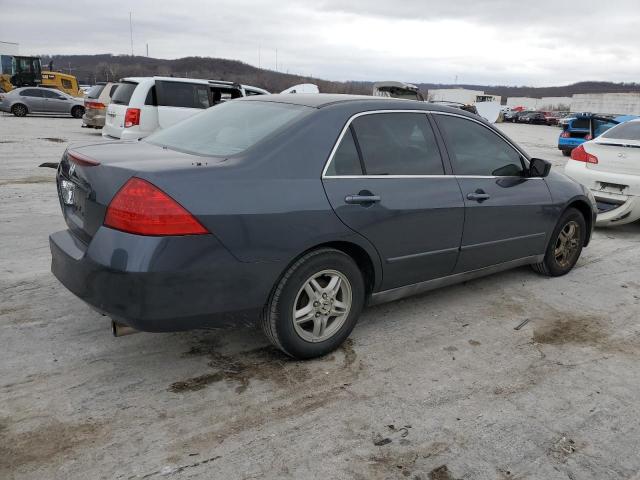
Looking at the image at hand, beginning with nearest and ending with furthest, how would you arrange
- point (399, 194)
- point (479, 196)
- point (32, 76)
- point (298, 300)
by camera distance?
1. point (298, 300)
2. point (399, 194)
3. point (479, 196)
4. point (32, 76)

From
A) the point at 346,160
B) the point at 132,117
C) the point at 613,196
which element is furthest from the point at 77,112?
the point at 346,160

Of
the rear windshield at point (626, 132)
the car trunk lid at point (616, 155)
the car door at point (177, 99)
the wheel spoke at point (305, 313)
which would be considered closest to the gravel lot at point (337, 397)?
the wheel spoke at point (305, 313)

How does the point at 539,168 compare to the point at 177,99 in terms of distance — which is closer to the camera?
the point at 539,168

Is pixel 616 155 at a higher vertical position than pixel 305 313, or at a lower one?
higher

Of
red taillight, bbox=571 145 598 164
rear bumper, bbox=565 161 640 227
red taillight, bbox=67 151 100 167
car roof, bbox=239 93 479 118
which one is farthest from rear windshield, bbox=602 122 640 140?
red taillight, bbox=67 151 100 167

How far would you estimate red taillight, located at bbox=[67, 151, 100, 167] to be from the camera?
2.93 metres

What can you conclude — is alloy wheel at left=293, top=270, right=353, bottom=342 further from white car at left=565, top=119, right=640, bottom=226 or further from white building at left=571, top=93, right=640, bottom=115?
white building at left=571, top=93, right=640, bottom=115

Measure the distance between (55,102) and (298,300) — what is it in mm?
25730

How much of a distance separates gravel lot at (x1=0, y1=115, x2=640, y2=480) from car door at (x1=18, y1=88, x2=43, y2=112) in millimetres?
23530

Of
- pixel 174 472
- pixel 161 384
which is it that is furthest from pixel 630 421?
pixel 161 384

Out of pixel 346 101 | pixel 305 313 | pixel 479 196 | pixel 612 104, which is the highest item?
pixel 612 104

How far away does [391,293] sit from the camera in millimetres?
3660

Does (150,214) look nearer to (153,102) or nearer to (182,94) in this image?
(153,102)

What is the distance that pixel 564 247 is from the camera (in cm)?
511
